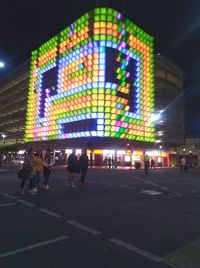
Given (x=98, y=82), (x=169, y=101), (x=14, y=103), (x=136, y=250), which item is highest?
(x=14, y=103)

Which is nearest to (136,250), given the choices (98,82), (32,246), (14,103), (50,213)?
(32,246)

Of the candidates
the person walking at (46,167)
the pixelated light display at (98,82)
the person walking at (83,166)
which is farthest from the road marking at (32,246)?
the pixelated light display at (98,82)


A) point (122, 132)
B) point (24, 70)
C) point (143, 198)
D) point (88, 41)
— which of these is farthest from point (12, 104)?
point (143, 198)

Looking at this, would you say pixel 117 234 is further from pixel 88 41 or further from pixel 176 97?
pixel 176 97

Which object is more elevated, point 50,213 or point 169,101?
point 169,101

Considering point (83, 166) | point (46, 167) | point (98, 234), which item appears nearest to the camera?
point (98, 234)

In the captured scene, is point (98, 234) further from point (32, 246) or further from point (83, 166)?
point (83, 166)

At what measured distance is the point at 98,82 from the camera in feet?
204

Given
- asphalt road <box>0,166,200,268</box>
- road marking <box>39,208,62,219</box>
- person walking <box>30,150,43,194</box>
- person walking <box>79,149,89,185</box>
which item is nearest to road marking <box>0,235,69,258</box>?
asphalt road <box>0,166,200,268</box>

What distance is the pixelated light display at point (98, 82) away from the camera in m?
62.2

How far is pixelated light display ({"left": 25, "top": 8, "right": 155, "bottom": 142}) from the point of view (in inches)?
2448

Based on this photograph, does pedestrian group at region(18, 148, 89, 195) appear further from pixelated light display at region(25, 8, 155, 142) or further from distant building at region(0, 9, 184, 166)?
pixelated light display at region(25, 8, 155, 142)

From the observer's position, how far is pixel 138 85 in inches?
2813

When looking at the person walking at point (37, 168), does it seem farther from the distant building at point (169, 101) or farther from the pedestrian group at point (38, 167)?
the distant building at point (169, 101)
